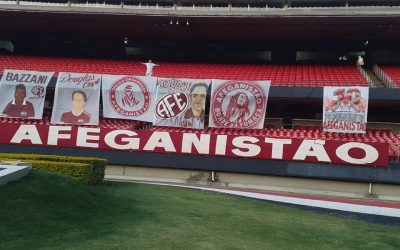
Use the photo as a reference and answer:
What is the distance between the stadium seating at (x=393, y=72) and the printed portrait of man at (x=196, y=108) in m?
10.5

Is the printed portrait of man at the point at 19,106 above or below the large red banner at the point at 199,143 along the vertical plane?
above

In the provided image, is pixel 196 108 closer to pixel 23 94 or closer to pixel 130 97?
pixel 130 97

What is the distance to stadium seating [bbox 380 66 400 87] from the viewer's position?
24.6 metres

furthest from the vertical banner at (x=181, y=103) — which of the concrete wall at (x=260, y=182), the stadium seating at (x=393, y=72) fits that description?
the stadium seating at (x=393, y=72)

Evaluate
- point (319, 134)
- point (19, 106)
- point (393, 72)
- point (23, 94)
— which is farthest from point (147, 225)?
point (393, 72)

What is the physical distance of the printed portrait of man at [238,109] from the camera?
2100cm

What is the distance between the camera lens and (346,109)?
19891 mm

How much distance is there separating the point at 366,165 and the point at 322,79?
809 centimetres

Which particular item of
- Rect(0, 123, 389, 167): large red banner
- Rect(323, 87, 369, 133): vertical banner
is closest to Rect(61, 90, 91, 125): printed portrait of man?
Rect(0, 123, 389, 167): large red banner

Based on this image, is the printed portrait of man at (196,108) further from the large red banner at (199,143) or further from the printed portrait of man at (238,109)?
the printed portrait of man at (238,109)

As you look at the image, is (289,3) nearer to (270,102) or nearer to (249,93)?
(270,102)

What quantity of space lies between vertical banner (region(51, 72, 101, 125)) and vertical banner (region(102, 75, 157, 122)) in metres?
0.56

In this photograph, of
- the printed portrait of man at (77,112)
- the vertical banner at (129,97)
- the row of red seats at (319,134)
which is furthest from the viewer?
the vertical banner at (129,97)

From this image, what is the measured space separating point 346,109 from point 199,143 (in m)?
6.84
